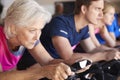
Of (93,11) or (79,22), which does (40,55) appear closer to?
Result: (79,22)

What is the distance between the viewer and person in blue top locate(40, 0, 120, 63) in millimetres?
1549

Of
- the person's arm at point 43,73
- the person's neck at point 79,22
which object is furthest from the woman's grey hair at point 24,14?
the person's neck at point 79,22

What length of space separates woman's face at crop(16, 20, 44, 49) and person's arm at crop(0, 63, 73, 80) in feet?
0.75

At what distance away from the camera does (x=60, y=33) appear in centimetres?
160

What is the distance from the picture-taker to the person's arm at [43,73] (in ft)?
3.10

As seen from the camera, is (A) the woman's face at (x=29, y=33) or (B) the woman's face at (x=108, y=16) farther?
(B) the woman's face at (x=108, y=16)

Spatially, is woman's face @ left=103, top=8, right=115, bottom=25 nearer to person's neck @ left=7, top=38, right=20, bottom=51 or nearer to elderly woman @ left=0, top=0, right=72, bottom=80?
elderly woman @ left=0, top=0, right=72, bottom=80

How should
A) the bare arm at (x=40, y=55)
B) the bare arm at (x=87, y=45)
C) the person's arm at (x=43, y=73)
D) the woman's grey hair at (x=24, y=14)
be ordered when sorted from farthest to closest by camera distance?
1. the bare arm at (x=87, y=45)
2. the bare arm at (x=40, y=55)
3. the woman's grey hair at (x=24, y=14)
4. the person's arm at (x=43, y=73)

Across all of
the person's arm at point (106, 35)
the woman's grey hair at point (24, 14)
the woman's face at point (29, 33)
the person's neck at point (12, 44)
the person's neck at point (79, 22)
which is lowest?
the person's arm at point (106, 35)

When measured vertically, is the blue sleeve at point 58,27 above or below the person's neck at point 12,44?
below

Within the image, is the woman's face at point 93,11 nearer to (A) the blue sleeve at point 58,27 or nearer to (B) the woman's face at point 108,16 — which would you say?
(A) the blue sleeve at point 58,27

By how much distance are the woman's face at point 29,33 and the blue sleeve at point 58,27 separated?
36cm

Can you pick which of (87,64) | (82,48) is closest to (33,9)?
(87,64)

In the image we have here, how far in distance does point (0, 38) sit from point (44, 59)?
0.89 feet
